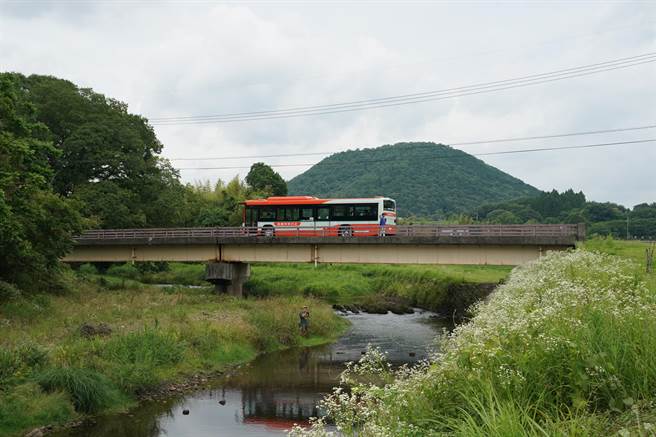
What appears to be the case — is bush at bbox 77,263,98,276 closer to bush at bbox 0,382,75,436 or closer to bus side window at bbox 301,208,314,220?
bus side window at bbox 301,208,314,220

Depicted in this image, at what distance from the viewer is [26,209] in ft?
82.6

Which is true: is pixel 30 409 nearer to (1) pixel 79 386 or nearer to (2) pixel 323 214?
(1) pixel 79 386

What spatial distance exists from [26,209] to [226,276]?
18.3 m

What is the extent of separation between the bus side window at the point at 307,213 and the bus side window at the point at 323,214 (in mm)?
586

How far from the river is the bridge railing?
325 inches

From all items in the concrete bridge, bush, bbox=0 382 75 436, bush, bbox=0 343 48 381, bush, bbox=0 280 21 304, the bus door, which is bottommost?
bush, bbox=0 382 75 436

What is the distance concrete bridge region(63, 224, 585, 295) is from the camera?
112 ft

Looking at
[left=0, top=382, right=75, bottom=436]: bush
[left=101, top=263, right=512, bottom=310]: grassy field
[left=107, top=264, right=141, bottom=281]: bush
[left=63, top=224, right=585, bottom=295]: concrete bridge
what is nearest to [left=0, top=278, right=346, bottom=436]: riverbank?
[left=0, top=382, right=75, bottom=436]: bush

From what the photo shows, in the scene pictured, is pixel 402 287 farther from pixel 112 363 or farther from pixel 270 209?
pixel 112 363

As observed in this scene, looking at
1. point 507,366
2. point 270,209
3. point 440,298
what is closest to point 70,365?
point 507,366

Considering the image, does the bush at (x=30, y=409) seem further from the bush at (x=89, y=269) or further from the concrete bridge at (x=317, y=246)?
the bush at (x=89, y=269)

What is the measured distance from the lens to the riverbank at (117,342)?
1567cm

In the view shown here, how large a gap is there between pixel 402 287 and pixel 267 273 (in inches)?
558

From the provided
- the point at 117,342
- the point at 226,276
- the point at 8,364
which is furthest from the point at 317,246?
the point at 8,364
